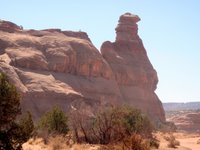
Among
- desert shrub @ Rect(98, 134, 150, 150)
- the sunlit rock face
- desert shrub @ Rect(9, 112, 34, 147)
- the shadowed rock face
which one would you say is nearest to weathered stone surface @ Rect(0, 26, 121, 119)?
the shadowed rock face

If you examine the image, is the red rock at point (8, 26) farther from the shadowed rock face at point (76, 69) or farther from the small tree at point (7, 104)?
the small tree at point (7, 104)

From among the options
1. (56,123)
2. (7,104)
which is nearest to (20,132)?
(7,104)

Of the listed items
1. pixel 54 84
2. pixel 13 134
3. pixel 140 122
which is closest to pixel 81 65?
pixel 54 84

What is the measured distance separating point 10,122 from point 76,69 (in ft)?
206

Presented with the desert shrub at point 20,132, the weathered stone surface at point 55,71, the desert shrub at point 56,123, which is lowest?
the desert shrub at point 56,123

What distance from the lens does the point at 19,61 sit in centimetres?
6844

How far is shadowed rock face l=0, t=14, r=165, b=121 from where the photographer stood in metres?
63.7

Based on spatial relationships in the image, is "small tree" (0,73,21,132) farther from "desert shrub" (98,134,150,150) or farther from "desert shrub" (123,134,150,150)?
"desert shrub" (123,134,150,150)

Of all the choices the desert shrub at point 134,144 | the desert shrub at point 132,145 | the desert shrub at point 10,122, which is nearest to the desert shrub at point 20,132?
the desert shrub at point 10,122

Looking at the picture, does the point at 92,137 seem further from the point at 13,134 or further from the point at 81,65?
the point at 81,65

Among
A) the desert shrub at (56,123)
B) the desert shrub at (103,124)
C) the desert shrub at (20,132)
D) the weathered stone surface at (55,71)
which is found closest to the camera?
the desert shrub at (20,132)

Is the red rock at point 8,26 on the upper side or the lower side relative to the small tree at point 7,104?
upper

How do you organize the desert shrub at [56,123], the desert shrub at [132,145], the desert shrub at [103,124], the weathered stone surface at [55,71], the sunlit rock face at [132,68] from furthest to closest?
the sunlit rock face at [132,68] < the weathered stone surface at [55,71] < the desert shrub at [56,123] < the desert shrub at [103,124] < the desert shrub at [132,145]

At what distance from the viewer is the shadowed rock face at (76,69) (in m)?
63.7
